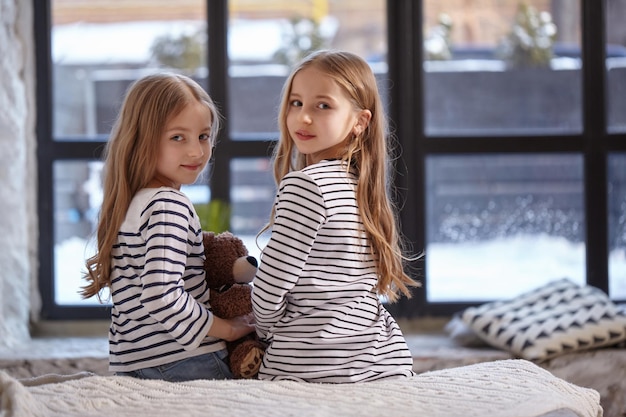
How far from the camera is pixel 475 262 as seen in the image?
3.72 m

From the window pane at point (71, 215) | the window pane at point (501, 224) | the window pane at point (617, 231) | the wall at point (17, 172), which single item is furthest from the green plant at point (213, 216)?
the window pane at point (617, 231)

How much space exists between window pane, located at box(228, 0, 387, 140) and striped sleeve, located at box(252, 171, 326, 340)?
6.55ft

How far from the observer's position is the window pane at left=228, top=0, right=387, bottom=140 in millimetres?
3707

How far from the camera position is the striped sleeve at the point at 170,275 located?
5.49 ft

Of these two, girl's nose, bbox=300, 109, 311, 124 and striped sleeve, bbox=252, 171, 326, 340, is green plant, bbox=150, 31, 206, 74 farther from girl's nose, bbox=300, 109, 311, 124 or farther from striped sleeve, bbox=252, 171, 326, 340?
striped sleeve, bbox=252, 171, 326, 340

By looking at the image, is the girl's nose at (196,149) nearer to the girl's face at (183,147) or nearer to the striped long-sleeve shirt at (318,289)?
the girl's face at (183,147)

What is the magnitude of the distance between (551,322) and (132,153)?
6.01ft

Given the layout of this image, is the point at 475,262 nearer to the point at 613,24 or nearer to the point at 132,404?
the point at 613,24

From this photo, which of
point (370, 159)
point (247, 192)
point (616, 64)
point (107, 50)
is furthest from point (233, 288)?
point (616, 64)

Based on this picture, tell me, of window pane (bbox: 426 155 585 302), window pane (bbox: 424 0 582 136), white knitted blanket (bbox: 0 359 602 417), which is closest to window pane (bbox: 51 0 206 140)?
window pane (bbox: 424 0 582 136)

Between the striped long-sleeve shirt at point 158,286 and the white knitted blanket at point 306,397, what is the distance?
11cm

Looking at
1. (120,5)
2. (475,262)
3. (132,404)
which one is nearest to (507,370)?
(132,404)

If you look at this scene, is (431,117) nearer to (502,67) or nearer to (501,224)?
(502,67)

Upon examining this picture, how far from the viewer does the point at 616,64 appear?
3668 millimetres
